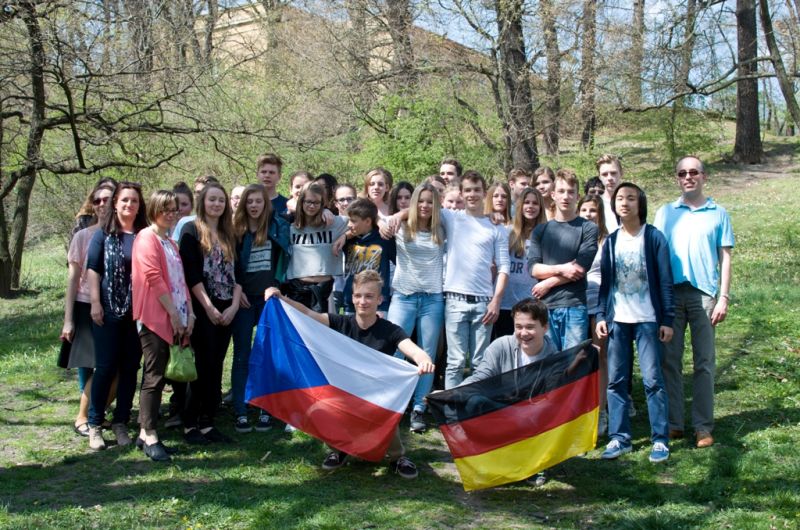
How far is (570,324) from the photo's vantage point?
6492mm

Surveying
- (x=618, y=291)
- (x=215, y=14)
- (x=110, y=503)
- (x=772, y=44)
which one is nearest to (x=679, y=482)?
(x=618, y=291)

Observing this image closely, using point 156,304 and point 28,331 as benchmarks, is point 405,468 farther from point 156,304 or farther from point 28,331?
point 28,331

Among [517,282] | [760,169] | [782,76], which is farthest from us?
[760,169]

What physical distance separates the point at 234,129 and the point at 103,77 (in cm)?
A: 244

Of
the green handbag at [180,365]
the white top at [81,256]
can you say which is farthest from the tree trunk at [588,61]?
the green handbag at [180,365]

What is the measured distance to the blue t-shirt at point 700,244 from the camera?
20.6ft

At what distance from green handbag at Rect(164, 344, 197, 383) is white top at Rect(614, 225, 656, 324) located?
327cm

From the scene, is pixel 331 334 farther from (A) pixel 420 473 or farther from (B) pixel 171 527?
(B) pixel 171 527

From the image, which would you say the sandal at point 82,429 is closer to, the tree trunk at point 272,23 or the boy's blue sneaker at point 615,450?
the boy's blue sneaker at point 615,450

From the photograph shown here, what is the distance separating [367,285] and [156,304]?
159 cm

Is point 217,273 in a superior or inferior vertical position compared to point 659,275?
superior

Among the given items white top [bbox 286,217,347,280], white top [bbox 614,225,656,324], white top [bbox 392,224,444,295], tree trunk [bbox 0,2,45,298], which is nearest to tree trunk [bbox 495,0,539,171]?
tree trunk [bbox 0,2,45,298]

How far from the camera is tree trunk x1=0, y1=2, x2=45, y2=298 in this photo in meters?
11.2

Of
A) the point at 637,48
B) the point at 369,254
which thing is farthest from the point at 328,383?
the point at 637,48
